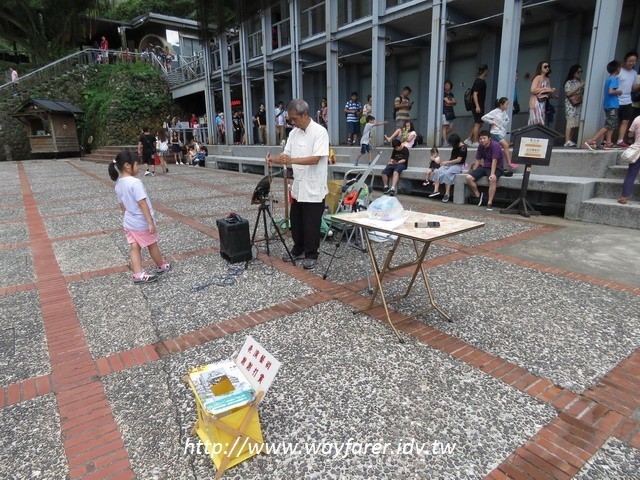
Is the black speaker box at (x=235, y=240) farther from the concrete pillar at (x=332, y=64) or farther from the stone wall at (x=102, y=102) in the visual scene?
the stone wall at (x=102, y=102)

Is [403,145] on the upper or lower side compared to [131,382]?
upper

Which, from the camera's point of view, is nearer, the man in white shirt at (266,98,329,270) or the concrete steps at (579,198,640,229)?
the man in white shirt at (266,98,329,270)

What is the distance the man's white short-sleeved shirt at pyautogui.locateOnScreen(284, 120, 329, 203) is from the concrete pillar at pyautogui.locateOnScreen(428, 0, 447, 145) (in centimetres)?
658

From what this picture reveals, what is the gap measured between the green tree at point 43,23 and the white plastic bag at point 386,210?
115 ft

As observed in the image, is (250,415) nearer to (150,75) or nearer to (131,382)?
(131,382)

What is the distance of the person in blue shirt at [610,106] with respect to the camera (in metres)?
7.07

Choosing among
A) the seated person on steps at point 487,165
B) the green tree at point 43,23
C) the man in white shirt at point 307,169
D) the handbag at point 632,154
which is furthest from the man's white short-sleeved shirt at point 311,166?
the green tree at point 43,23

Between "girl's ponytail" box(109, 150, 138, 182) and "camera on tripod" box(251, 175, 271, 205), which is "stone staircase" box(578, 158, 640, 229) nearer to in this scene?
"camera on tripod" box(251, 175, 271, 205)

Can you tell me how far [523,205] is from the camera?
7137mm

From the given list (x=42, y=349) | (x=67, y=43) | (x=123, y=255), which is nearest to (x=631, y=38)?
(x=123, y=255)

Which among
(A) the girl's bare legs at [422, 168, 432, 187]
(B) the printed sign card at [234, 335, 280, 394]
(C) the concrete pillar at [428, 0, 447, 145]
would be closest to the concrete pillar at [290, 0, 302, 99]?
(C) the concrete pillar at [428, 0, 447, 145]

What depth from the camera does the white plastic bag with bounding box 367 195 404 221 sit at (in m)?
3.23

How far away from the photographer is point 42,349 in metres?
3.15

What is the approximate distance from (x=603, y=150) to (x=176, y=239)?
24.4 ft
